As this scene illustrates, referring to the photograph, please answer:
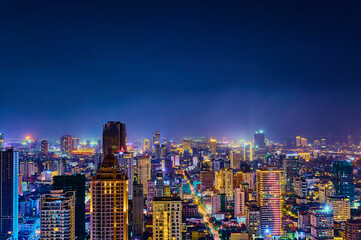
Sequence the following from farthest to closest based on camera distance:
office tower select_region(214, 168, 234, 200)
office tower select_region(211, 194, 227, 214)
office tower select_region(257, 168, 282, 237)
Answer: office tower select_region(214, 168, 234, 200) → office tower select_region(211, 194, 227, 214) → office tower select_region(257, 168, 282, 237)

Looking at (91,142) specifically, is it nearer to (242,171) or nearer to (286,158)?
(242,171)

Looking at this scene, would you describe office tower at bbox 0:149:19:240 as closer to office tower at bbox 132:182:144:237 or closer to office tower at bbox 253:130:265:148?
office tower at bbox 132:182:144:237

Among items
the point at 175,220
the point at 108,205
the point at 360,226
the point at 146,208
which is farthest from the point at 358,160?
the point at 108,205

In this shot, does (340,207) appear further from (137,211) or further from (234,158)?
(234,158)

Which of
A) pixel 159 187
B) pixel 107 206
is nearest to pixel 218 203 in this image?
pixel 159 187

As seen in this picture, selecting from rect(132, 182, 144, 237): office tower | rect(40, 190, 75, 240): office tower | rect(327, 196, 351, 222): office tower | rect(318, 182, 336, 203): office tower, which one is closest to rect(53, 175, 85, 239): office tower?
rect(132, 182, 144, 237): office tower

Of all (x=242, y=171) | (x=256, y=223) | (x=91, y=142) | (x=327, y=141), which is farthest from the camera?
(x=242, y=171)

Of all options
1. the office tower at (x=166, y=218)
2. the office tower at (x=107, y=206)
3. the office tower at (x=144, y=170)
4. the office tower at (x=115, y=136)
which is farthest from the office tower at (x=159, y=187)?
the office tower at (x=107, y=206)
